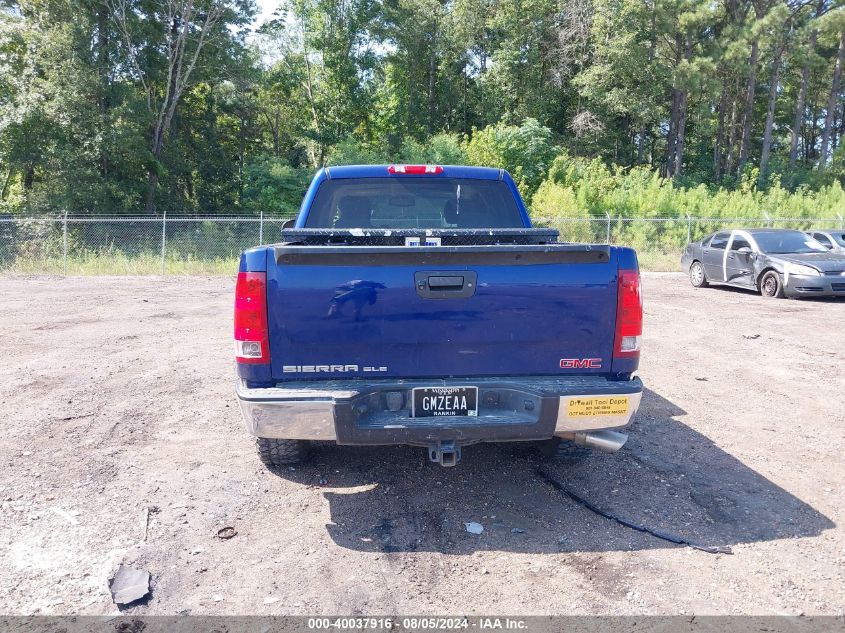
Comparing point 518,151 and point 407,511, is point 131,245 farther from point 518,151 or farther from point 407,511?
point 518,151

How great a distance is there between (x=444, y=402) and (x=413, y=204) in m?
2.30

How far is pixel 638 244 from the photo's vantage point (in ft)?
78.3

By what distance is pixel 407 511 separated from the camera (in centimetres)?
392

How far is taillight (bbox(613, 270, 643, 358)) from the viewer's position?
11.6 ft

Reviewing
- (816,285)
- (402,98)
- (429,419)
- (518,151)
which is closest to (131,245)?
(816,285)

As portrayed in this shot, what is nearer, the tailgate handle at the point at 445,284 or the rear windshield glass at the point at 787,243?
the tailgate handle at the point at 445,284

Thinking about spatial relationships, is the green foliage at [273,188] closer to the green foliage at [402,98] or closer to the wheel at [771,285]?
the green foliage at [402,98]

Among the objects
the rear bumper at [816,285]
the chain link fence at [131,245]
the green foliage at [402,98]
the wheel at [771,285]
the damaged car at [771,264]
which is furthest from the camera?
the green foliage at [402,98]

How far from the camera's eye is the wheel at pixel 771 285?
13438mm

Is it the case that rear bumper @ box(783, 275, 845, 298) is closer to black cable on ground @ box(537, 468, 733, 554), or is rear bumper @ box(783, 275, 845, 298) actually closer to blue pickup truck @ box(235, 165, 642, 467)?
black cable on ground @ box(537, 468, 733, 554)

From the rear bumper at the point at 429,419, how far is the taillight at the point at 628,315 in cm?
22

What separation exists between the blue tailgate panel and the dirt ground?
0.95 meters

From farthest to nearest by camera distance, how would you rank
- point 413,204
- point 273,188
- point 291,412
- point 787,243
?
point 273,188, point 787,243, point 413,204, point 291,412

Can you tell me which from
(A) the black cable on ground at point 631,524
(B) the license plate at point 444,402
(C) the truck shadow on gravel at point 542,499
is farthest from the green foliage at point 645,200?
(B) the license plate at point 444,402
